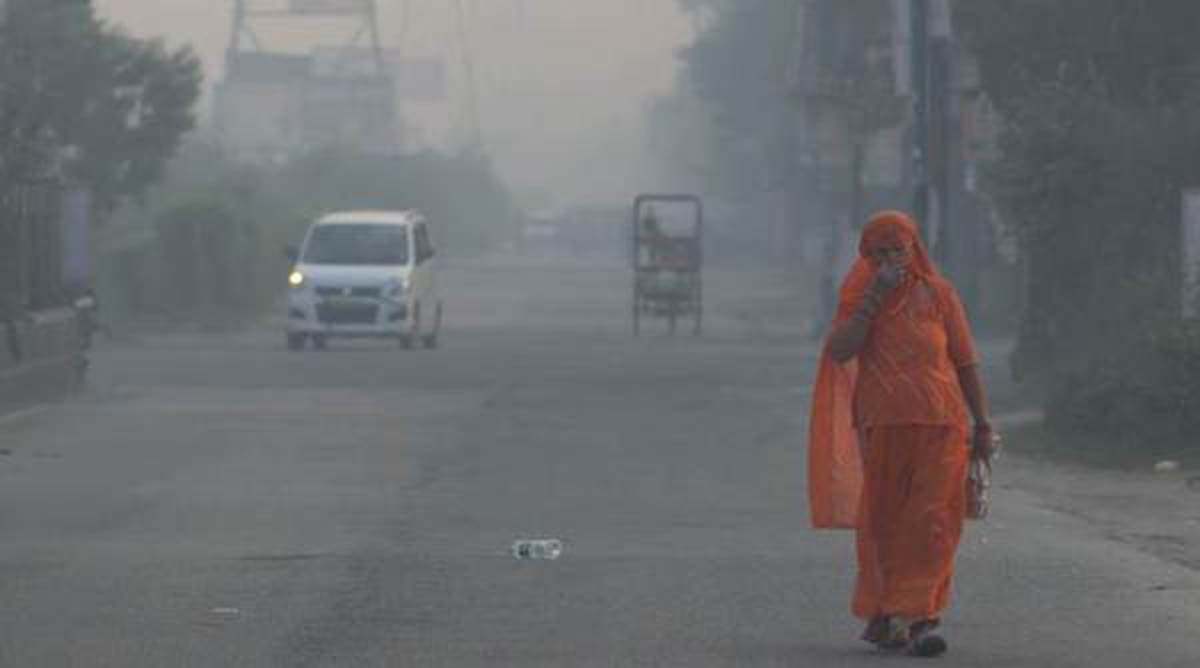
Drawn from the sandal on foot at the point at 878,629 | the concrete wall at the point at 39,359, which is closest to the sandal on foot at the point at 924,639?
the sandal on foot at the point at 878,629

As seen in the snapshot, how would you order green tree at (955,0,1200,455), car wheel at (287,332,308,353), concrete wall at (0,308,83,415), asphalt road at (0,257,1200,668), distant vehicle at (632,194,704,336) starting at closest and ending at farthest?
asphalt road at (0,257,1200,668), concrete wall at (0,308,83,415), green tree at (955,0,1200,455), car wheel at (287,332,308,353), distant vehicle at (632,194,704,336)

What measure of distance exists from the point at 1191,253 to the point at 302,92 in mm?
94094

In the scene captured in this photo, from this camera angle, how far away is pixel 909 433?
11.4 meters

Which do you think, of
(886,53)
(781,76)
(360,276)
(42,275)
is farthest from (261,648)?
(781,76)

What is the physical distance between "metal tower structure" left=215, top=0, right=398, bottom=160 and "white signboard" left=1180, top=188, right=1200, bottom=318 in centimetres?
8477

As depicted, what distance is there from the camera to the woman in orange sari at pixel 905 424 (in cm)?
1127

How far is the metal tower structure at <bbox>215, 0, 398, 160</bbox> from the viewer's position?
111750 mm

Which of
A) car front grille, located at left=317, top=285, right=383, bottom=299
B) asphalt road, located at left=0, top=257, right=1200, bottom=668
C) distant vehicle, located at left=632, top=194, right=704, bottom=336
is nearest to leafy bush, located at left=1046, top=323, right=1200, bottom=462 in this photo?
asphalt road, located at left=0, top=257, right=1200, bottom=668

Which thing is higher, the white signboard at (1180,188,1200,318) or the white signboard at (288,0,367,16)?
the white signboard at (288,0,367,16)

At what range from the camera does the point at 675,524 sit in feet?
55.0

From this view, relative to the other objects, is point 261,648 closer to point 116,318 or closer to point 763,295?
point 116,318

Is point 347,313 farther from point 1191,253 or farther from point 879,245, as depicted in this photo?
point 879,245

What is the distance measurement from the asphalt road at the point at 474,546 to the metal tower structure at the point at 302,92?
270 feet

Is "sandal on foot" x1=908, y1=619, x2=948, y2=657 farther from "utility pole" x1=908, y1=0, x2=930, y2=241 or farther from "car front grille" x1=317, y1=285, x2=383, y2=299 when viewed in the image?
"car front grille" x1=317, y1=285, x2=383, y2=299
